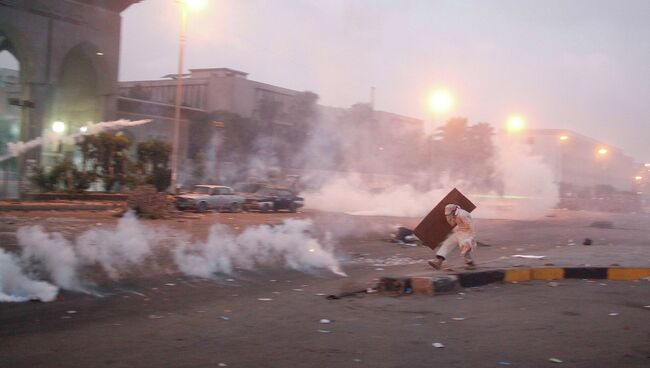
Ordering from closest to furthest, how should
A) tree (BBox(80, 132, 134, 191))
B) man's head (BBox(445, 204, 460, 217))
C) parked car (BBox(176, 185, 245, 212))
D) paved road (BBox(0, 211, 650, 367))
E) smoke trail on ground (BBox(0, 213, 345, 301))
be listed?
paved road (BBox(0, 211, 650, 367)), smoke trail on ground (BBox(0, 213, 345, 301)), man's head (BBox(445, 204, 460, 217)), parked car (BBox(176, 185, 245, 212)), tree (BBox(80, 132, 134, 191))

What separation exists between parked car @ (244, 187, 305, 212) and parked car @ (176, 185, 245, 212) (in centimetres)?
69

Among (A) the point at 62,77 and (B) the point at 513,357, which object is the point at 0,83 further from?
(B) the point at 513,357

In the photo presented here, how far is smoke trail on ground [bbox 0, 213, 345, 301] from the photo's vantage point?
27.0 ft

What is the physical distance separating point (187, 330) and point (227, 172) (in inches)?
1198

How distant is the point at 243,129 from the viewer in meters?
33.7

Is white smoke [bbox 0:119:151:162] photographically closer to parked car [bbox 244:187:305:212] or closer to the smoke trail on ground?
parked car [bbox 244:187:305:212]

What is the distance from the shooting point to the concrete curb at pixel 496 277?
28.7 feet

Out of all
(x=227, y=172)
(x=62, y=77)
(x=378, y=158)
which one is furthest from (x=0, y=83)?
(x=378, y=158)

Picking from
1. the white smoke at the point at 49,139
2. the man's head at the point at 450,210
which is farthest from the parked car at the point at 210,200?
the man's head at the point at 450,210

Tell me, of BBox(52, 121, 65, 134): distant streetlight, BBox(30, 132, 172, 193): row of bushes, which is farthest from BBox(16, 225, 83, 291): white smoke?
BBox(52, 121, 65, 134): distant streetlight

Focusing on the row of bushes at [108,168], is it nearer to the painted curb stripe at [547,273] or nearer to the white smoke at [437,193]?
the white smoke at [437,193]

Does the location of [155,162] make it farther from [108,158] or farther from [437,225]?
[437,225]

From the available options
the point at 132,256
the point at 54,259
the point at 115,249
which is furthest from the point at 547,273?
the point at 54,259

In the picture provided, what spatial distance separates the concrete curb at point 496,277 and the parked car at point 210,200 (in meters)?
19.2
